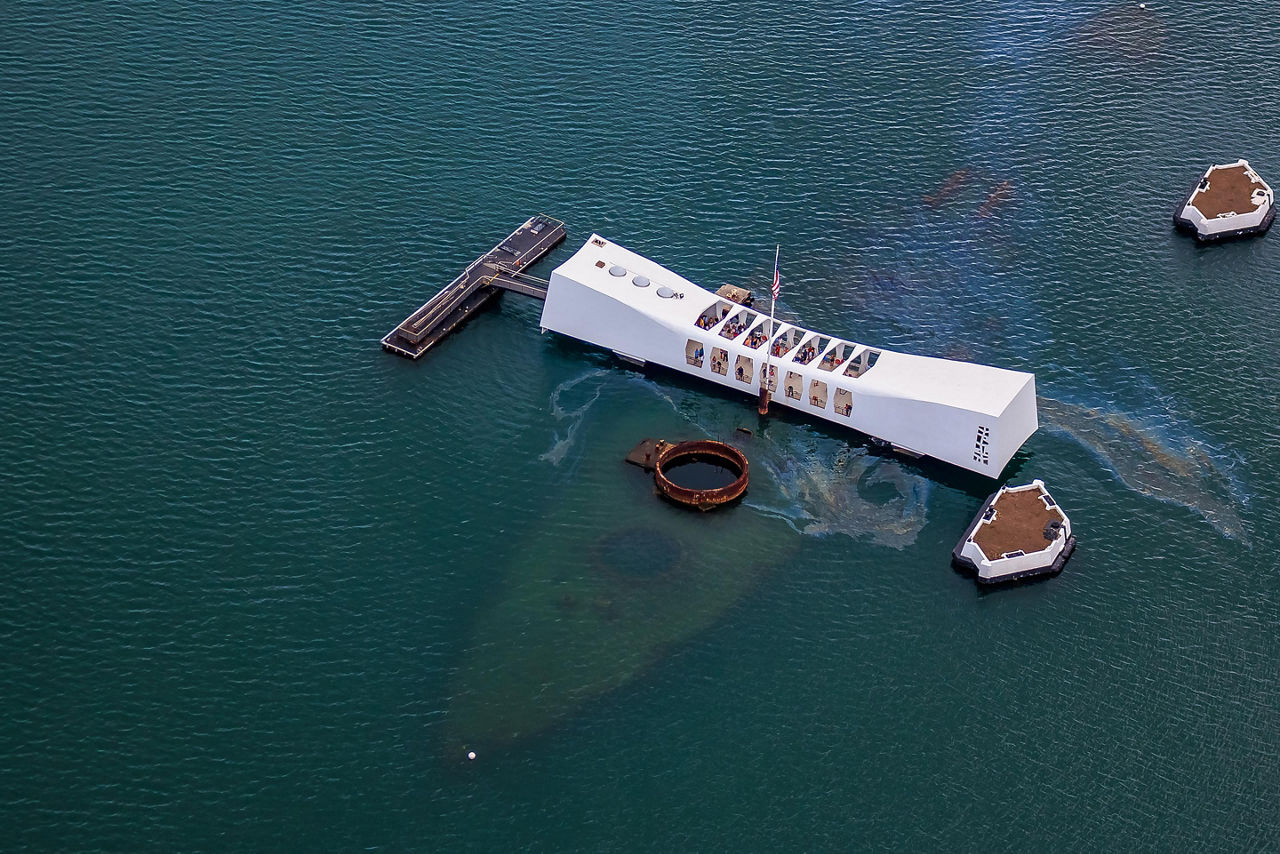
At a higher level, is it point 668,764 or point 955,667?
point 955,667

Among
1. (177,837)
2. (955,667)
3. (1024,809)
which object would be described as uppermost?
(955,667)

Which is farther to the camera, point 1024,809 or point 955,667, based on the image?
point 955,667

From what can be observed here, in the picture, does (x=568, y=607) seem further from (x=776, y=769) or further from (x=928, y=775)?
(x=928, y=775)

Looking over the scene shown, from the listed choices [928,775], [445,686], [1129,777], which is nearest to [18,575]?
[445,686]

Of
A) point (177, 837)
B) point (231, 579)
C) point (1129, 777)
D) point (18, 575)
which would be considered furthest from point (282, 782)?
point (1129, 777)

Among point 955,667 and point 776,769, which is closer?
point 776,769

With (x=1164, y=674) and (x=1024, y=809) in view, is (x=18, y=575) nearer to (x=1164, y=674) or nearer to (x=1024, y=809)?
(x=1024, y=809)

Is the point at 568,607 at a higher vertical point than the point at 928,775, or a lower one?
higher
